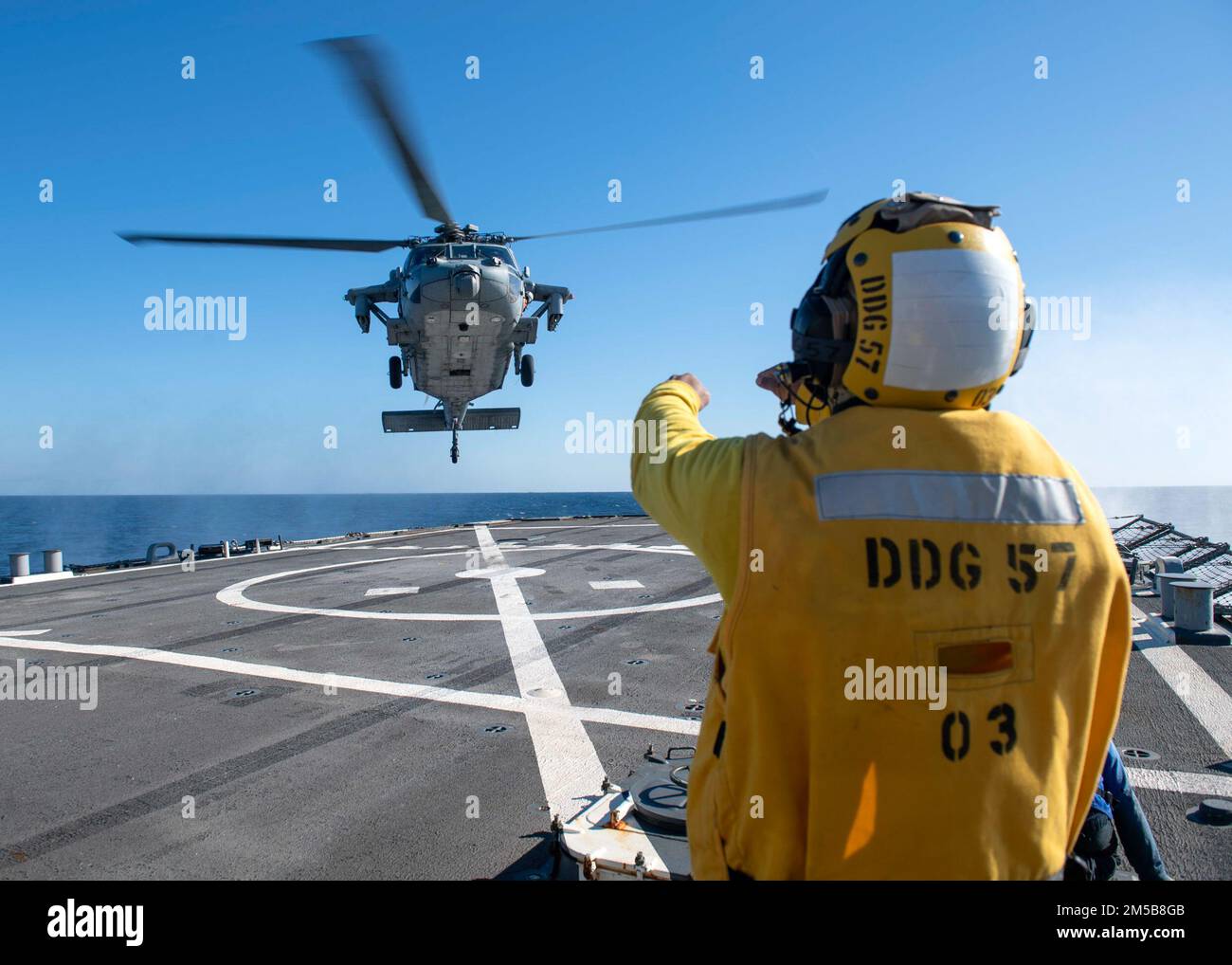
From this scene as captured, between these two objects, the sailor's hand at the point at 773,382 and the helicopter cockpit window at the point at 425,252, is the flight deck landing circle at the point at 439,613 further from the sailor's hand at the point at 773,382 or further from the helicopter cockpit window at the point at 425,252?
the sailor's hand at the point at 773,382

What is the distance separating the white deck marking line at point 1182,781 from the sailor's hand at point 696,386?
557 centimetres

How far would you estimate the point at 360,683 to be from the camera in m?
9.62

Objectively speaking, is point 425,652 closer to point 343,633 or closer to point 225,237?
point 343,633

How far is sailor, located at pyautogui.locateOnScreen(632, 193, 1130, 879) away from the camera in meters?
1.81

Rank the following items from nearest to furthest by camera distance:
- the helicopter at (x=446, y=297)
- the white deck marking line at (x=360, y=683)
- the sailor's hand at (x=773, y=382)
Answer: the sailor's hand at (x=773, y=382), the white deck marking line at (x=360, y=683), the helicopter at (x=446, y=297)

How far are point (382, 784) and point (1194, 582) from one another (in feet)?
36.0

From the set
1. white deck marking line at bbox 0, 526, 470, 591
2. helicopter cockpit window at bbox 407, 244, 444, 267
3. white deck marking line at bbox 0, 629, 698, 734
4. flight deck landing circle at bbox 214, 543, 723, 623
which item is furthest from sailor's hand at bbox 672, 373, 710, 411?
white deck marking line at bbox 0, 526, 470, 591

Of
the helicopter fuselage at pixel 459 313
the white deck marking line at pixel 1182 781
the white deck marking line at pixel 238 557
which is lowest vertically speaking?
the white deck marking line at pixel 238 557

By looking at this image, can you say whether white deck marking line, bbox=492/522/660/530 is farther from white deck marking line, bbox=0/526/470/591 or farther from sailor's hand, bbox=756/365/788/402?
sailor's hand, bbox=756/365/788/402

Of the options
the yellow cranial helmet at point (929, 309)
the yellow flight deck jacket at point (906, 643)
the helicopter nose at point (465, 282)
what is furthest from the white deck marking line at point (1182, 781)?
the helicopter nose at point (465, 282)

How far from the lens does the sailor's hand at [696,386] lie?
2.66 m

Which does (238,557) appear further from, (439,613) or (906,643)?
(906,643)

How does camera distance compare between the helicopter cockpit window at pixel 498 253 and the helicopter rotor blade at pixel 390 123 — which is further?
the helicopter cockpit window at pixel 498 253

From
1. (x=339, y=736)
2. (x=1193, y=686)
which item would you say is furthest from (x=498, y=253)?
(x=1193, y=686)
